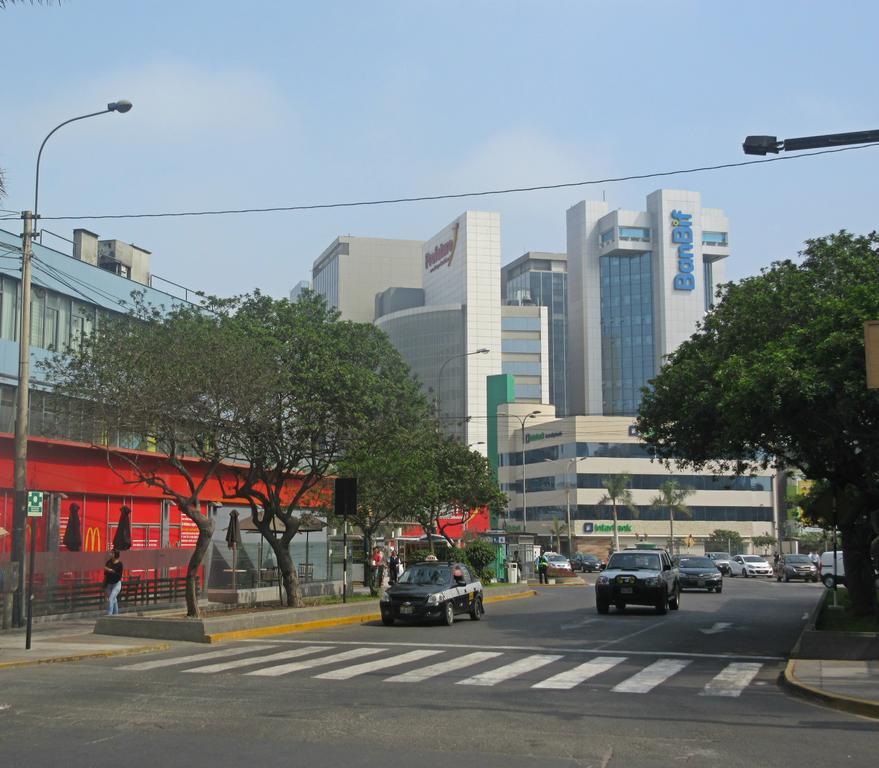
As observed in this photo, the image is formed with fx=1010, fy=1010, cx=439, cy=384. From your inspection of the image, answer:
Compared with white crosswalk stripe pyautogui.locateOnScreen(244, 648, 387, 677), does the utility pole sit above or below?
above

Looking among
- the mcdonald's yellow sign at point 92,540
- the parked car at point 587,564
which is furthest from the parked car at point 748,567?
the mcdonald's yellow sign at point 92,540

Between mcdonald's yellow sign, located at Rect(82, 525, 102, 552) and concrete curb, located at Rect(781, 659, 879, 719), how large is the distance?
24.2 metres

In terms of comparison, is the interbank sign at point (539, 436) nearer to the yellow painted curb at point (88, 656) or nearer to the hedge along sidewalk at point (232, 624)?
the hedge along sidewalk at point (232, 624)

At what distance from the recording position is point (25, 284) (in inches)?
875

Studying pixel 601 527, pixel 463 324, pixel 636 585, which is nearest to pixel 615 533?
pixel 601 527

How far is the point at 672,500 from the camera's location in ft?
354

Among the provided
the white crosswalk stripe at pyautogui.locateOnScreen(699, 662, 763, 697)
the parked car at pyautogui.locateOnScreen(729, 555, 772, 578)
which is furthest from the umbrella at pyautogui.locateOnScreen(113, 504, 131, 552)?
the parked car at pyautogui.locateOnScreen(729, 555, 772, 578)

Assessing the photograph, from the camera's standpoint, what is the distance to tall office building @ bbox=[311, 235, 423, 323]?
160 metres

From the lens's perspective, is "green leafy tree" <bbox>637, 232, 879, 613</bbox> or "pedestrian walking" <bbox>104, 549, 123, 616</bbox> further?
"pedestrian walking" <bbox>104, 549, 123, 616</bbox>

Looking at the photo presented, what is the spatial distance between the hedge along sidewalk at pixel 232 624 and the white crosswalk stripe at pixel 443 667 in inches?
232

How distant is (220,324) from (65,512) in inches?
363

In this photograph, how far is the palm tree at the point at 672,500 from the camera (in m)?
108

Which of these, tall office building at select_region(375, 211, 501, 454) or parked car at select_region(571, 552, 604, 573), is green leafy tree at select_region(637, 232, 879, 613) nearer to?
parked car at select_region(571, 552, 604, 573)

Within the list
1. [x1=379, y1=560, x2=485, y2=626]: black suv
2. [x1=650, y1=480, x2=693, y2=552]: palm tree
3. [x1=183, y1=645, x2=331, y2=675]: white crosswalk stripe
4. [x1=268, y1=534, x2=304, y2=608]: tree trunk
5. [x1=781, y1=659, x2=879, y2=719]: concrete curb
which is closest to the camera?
[x1=781, y1=659, x2=879, y2=719]: concrete curb
